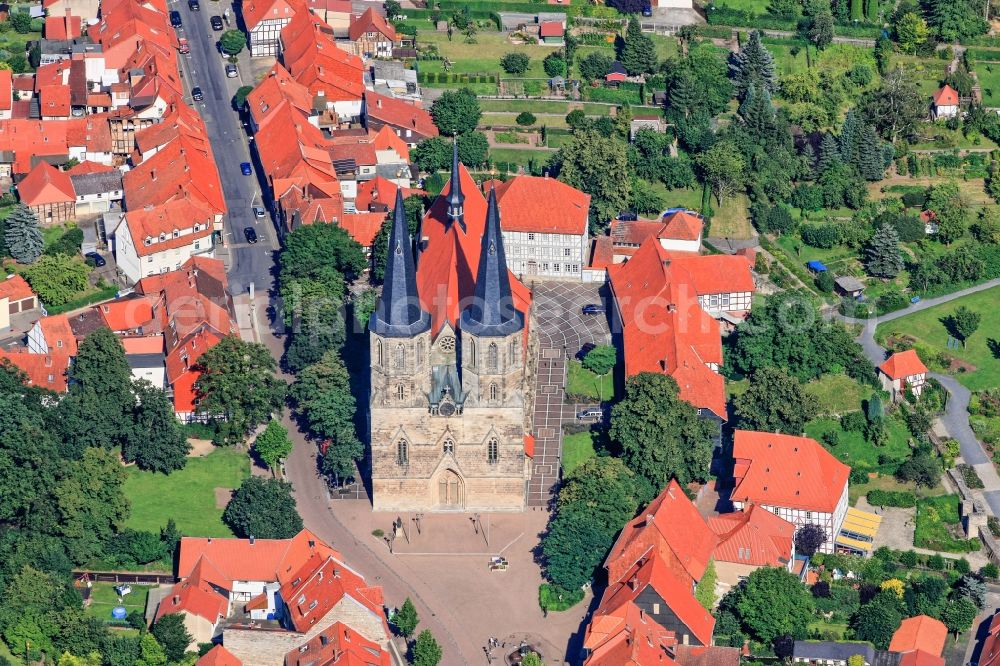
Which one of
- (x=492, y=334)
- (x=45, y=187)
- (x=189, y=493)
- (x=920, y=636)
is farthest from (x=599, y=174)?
(x=920, y=636)

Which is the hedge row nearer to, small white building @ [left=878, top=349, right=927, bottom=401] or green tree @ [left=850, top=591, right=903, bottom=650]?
→ small white building @ [left=878, top=349, right=927, bottom=401]

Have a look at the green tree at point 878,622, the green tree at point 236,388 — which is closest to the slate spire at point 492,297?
the green tree at point 236,388

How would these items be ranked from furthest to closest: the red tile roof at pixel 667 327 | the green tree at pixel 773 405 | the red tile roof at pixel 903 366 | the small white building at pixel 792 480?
the red tile roof at pixel 903 366
the red tile roof at pixel 667 327
the green tree at pixel 773 405
the small white building at pixel 792 480

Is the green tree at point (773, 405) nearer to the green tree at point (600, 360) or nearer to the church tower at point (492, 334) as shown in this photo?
the green tree at point (600, 360)

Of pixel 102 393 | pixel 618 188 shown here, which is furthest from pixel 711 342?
pixel 102 393

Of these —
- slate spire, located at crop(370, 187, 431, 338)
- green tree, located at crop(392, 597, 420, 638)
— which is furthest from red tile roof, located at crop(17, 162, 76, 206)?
green tree, located at crop(392, 597, 420, 638)

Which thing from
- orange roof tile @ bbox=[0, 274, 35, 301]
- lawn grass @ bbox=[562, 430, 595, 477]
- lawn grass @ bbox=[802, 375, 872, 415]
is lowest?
lawn grass @ bbox=[562, 430, 595, 477]
